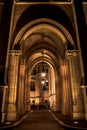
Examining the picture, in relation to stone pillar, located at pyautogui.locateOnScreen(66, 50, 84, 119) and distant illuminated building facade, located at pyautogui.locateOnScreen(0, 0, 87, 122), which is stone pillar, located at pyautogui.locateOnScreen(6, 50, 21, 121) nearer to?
distant illuminated building facade, located at pyautogui.locateOnScreen(0, 0, 87, 122)

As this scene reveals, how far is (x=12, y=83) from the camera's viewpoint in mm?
10750

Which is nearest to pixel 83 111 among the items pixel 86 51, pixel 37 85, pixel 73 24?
pixel 86 51

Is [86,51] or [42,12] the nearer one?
[86,51]

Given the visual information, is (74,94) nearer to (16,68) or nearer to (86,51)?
(86,51)

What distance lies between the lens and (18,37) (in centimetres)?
1183

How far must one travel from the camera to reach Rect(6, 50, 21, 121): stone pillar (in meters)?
10.1

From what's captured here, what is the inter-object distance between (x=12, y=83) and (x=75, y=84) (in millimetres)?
4588

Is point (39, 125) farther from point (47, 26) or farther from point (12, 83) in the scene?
point (47, 26)

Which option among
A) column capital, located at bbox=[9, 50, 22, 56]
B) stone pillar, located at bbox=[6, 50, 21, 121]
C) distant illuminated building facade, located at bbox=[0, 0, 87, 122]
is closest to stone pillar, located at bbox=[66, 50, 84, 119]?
distant illuminated building facade, located at bbox=[0, 0, 87, 122]

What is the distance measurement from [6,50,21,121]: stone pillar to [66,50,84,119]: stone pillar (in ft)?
13.2

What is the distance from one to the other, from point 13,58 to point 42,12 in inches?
183

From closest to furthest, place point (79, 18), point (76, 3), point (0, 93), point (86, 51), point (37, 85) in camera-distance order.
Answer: point (0, 93), point (86, 51), point (79, 18), point (76, 3), point (37, 85)

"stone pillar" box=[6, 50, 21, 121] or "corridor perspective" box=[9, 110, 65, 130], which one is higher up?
"stone pillar" box=[6, 50, 21, 121]

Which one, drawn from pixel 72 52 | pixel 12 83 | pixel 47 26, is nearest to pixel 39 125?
Result: pixel 12 83
